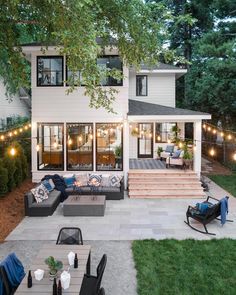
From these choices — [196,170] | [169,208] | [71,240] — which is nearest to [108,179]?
[169,208]

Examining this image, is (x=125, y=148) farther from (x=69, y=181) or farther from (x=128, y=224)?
(x=128, y=224)

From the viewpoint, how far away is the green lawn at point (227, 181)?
53.8ft

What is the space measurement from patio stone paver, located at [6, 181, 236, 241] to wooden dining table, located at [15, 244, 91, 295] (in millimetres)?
3107

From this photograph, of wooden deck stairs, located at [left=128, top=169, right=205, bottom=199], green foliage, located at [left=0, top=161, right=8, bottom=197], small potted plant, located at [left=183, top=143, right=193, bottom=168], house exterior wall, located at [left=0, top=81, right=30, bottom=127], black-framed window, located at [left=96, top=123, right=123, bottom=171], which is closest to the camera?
green foliage, located at [left=0, top=161, right=8, bottom=197]

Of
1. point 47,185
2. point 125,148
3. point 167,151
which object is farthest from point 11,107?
point 47,185

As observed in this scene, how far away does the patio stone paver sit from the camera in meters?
10.1

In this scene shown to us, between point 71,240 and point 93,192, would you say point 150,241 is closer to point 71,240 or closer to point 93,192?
point 71,240

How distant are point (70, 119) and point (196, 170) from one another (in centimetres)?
702

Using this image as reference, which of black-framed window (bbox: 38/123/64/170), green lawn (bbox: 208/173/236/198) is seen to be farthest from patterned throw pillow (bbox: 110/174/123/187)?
green lawn (bbox: 208/173/236/198)

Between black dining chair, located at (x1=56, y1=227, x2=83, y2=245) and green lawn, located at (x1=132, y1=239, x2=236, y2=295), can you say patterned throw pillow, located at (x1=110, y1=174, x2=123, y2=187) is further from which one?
black dining chair, located at (x1=56, y1=227, x2=83, y2=245)

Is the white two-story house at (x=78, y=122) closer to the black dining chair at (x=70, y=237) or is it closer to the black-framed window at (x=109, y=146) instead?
the black-framed window at (x=109, y=146)

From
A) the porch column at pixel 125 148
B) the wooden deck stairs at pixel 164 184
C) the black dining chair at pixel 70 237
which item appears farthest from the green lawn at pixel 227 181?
the black dining chair at pixel 70 237

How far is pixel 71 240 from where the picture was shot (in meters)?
7.70

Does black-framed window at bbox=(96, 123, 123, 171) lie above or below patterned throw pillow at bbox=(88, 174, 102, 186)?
above
